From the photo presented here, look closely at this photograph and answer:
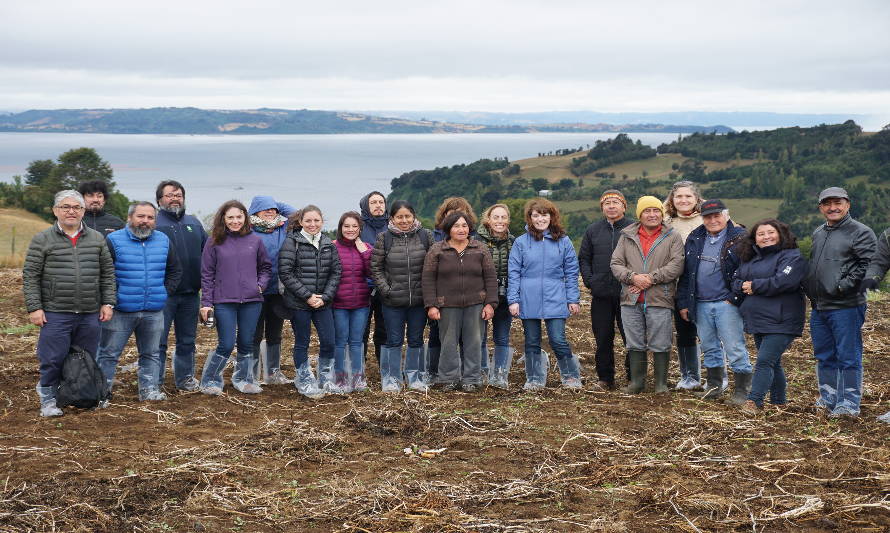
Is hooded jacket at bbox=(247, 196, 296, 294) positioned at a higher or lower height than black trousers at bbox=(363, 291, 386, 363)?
higher

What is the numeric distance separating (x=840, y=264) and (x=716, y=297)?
0.95 metres

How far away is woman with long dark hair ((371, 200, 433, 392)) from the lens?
23.1 feet

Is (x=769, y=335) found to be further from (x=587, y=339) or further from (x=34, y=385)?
(x=34, y=385)

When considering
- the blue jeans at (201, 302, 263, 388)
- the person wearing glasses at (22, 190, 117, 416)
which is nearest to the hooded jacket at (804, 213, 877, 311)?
the blue jeans at (201, 302, 263, 388)

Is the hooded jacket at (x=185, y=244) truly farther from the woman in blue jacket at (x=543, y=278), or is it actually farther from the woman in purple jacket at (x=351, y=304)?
the woman in blue jacket at (x=543, y=278)

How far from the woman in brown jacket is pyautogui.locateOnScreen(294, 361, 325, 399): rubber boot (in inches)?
43.0

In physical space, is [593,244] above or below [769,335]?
above

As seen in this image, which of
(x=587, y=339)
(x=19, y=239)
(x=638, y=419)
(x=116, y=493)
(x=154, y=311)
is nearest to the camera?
(x=116, y=493)

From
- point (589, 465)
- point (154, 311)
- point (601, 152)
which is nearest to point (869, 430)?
point (589, 465)

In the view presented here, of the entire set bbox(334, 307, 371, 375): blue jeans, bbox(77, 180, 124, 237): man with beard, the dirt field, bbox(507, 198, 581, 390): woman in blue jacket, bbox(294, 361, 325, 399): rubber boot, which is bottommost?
bbox(294, 361, 325, 399): rubber boot

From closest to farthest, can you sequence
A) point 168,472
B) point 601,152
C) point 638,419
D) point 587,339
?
1. point 168,472
2. point 638,419
3. point 587,339
4. point 601,152

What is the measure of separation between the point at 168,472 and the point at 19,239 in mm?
36472

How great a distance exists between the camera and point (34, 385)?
7363 millimetres

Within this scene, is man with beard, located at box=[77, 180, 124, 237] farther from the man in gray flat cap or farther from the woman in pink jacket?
the man in gray flat cap
